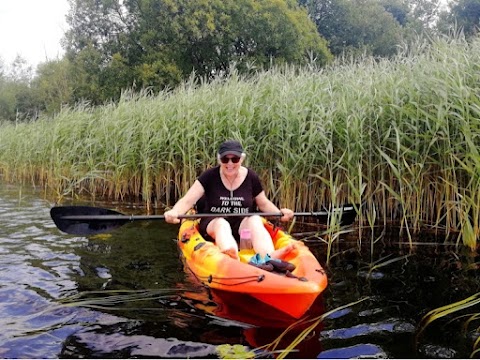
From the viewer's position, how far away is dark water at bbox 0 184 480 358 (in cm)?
245

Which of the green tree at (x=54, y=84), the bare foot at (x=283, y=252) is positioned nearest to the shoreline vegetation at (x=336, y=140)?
the bare foot at (x=283, y=252)

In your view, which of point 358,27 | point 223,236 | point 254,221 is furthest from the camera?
point 358,27

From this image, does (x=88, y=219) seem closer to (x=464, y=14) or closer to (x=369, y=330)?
(x=369, y=330)

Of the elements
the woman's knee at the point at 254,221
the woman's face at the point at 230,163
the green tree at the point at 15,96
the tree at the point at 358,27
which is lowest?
the woman's knee at the point at 254,221

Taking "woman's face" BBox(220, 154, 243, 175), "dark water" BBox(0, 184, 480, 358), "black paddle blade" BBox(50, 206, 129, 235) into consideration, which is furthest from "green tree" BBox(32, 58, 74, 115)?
"woman's face" BBox(220, 154, 243, 175)

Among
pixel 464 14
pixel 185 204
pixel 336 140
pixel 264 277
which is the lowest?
pixel 264 277

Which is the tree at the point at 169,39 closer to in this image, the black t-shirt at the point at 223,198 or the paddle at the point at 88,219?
the paddle at the point at 88,219

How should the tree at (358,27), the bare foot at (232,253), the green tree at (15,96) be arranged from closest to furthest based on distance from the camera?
1. the bare foot at (232,253)
2. the green tree at (15,96)
3. the tree at (358,27)

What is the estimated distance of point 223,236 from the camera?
11.8 ft

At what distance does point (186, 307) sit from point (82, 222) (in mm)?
1749

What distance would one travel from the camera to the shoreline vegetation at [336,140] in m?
4.24

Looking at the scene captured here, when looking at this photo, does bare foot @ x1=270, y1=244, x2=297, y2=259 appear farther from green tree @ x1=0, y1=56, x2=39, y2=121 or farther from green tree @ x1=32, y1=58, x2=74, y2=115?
green tree @ x1=0, y1=56, x2=39, y2=121

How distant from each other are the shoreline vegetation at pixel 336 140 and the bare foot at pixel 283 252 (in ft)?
2.47

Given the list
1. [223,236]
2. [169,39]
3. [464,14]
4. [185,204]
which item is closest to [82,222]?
[185,204]
